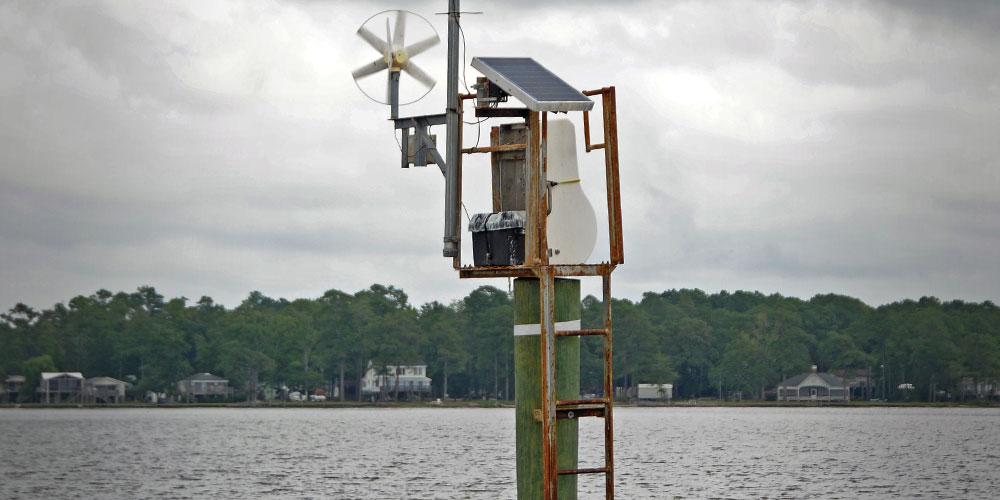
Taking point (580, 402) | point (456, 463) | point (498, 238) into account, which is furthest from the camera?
point (456, 463)

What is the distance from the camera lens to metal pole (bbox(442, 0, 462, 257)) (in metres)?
19.3

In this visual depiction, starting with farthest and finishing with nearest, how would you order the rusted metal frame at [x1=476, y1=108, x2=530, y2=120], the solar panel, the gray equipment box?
1. the rusted metal frame at [x1=476, y1=108, x2=530, y2=120]
2. the gray equipment box
3. the solar panel

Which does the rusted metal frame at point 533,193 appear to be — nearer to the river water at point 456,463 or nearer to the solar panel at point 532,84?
the solar panel at point 532,84

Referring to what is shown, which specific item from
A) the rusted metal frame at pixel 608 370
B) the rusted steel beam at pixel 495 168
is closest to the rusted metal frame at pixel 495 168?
the rusted steel beam at pixel 495 168

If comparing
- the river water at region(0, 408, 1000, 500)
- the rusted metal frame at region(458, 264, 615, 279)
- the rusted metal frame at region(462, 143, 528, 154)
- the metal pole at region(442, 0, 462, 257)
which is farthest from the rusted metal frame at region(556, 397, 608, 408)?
the river water at region(0, 408, 1000, 500)

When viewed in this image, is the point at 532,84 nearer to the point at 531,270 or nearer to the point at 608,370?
the point at 531,270

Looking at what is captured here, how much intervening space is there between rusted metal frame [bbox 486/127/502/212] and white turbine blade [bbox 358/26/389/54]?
3.33m

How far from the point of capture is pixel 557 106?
18.6m

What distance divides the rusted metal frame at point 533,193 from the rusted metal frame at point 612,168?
41.8 inches

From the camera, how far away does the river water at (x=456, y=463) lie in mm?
59688

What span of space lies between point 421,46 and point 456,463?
58.5 meters

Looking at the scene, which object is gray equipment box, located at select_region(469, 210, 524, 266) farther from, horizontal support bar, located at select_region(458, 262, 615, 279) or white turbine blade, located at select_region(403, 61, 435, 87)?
white turbine blade, located at select_region(403, 61, 435, 87)

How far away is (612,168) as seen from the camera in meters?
19.3

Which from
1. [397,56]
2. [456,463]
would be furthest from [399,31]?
[456,463]
